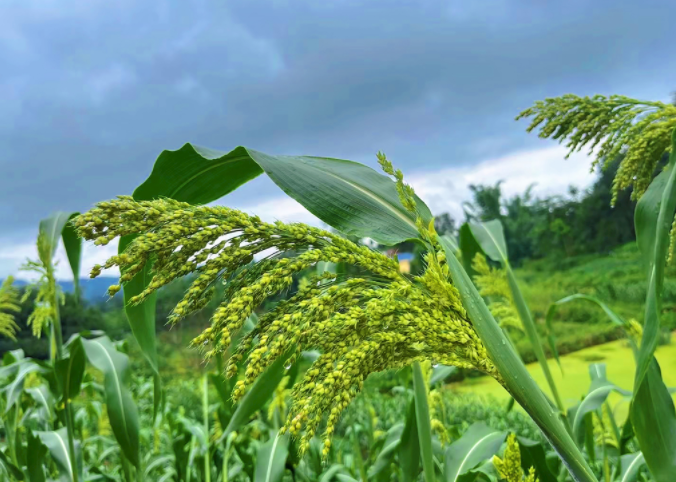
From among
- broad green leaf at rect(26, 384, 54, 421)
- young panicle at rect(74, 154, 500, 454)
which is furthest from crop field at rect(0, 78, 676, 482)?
broad green leaf at rect(26, 384, 54, 421)

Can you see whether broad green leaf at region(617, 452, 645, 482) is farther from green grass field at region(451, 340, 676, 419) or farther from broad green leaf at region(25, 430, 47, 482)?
green grass field at region(451, 340, 676, 419)

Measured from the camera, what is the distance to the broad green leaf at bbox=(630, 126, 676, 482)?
0.89 metres

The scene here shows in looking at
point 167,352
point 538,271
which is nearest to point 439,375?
point 167,352

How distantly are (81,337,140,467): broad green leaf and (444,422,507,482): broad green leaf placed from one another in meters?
0.98

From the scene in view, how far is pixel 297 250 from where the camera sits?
77 cm

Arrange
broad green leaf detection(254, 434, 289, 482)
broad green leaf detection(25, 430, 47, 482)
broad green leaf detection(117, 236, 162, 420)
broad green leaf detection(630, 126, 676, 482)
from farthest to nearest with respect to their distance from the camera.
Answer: broad green leaf detection(25, 430, 47, 482) → broad green leaf detection(254, 434, 289, 482) → broad green leaf detection(117, 236, 162, 420) → broad green leaf detection(630, 126, 676, 482)

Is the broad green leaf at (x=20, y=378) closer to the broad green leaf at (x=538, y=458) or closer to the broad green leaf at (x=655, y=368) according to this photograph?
the broad green leaf at (x=538, y=458)

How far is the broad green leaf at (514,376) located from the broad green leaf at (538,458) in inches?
41.7

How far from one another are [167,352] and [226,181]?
10.0 meters

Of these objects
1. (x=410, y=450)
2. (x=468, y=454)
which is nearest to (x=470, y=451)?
(x=468, y=454)

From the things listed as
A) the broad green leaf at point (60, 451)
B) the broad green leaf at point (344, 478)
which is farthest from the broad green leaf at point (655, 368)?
the broad green leaf at point (60, 451)

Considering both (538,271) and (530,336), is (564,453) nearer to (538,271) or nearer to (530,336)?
(530,336)

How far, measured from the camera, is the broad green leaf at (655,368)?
89cm

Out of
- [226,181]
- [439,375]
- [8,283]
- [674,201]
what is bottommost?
[439,375]
